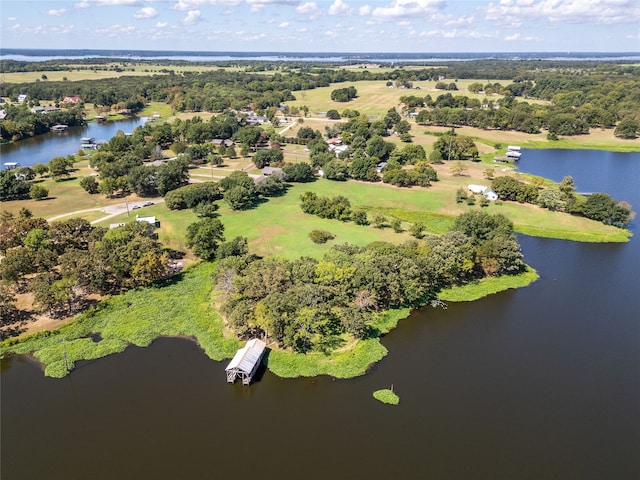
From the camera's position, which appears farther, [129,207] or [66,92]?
[66,92]

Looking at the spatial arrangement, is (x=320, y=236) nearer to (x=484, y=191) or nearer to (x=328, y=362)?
(x=328, y=362)

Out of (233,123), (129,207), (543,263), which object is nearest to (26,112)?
(233,123)

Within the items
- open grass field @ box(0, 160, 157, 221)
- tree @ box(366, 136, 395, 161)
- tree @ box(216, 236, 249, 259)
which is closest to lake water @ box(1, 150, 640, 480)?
tree @ box(216, 236, 249, 259)

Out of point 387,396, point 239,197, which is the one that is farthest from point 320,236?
point 387,396

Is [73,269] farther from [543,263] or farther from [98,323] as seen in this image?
[543,263]

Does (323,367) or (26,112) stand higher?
(26,112)

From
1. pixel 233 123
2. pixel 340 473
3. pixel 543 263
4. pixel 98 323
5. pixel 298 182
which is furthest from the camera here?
pixel 233 123

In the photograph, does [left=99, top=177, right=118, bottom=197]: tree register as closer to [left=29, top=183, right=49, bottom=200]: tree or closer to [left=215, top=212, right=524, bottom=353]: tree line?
[left=29, top=183, right=49, bottom=200]: tree
